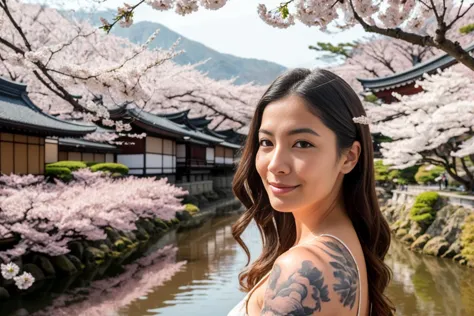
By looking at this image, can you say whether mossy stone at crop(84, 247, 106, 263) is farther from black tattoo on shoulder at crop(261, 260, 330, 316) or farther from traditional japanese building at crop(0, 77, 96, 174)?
black tattoo on shoulder at crop(261, 260, 330, 316)

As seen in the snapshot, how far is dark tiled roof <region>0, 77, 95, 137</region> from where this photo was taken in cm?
1419

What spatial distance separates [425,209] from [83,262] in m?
10.4

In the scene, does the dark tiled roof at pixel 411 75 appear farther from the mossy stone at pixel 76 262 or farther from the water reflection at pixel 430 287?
the mossy stone at pixel 76 262

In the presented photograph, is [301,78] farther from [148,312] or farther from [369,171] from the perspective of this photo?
[148,312]

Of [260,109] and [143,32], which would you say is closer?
[260,109]

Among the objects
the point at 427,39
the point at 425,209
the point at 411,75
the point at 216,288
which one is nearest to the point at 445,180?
the point at 425,209

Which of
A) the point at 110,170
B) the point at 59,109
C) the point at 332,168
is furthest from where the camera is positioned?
the point at 59,109

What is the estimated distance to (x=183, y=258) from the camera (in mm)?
14820

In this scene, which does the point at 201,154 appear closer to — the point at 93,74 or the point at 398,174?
the point at 398,174

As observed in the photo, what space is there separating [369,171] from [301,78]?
0.39 m

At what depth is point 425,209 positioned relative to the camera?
1586cm

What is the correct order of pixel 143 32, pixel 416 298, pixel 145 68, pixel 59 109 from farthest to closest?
pixel 143 32 < pixel 59 109 < pixel 416 298 < pixel 145 68

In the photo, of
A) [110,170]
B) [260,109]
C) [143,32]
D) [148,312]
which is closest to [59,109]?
[110,170]

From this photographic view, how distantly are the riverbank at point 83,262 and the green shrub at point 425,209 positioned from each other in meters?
8.35
